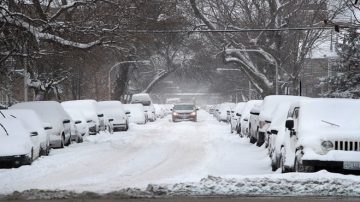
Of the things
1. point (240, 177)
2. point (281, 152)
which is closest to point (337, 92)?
point (281, 152)

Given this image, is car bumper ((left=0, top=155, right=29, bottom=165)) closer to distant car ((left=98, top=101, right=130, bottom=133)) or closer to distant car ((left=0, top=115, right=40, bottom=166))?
distant car ((left=0, top=115, right=40, bottom=166))

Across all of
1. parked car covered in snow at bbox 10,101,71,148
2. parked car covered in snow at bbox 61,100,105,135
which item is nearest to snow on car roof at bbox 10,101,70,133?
parked car covered in snow at bbox 10,101,71,148

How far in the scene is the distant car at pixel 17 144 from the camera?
15.6 m

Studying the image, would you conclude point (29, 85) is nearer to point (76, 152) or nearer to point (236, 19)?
point (76, 152)

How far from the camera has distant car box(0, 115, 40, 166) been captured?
1562 centimetres

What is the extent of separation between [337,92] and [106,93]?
3442cm

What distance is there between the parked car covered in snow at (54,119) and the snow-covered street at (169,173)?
52cm

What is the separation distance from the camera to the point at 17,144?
16.0m

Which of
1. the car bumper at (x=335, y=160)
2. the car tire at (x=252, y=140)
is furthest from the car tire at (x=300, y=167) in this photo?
the car tire at (x=252, y=140)

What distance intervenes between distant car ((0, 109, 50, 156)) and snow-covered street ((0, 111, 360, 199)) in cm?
48

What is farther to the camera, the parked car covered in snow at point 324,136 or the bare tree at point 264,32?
the bare tree at point 264,32

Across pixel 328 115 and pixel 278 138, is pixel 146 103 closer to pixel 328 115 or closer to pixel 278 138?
pixel 278 138

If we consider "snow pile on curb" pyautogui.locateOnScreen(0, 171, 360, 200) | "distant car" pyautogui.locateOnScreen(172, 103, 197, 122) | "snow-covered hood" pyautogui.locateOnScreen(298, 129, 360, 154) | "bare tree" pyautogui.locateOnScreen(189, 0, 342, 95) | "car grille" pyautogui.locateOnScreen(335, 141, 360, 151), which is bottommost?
"distant car" pyautogui.locateOnScreen(172, 103, 197, 122)

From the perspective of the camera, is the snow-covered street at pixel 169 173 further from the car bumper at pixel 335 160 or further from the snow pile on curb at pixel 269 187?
the car bumper at pixel 335 160
